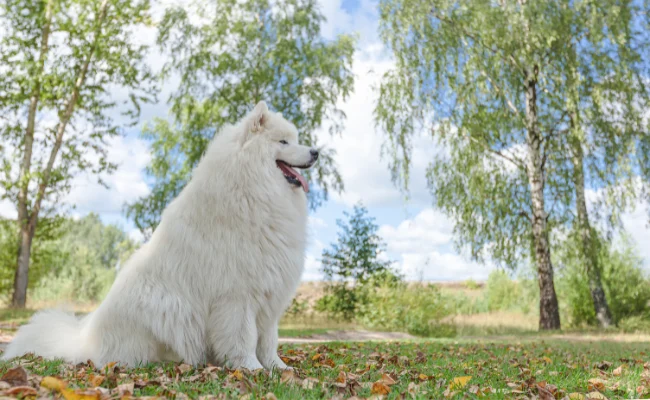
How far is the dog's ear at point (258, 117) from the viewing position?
14.2 feet

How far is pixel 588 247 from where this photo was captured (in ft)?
48.9

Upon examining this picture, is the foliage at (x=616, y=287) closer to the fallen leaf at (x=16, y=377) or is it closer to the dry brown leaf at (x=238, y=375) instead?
the dry brown leaf at (x=238, y=375)

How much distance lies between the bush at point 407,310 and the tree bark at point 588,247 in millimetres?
4155

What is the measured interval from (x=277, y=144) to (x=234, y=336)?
1558 millimetres

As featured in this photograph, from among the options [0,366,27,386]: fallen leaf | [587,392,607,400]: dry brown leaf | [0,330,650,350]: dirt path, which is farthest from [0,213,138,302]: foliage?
[587,392,607,400]: dry brown leaf

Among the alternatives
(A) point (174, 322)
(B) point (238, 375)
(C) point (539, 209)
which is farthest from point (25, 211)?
(B) point (238, 375)

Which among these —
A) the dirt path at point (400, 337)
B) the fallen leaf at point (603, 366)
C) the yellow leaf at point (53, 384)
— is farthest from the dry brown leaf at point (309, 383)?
the dirt path at point (400, 337)

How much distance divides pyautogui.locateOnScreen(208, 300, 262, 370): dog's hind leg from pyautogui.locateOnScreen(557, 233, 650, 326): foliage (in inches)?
574

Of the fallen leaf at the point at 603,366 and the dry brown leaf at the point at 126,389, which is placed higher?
the dry brown leaf at the point at 126,389

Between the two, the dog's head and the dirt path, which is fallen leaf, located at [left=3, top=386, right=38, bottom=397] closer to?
the dog's head

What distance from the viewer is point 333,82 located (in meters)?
18.2

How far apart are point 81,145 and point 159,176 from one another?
9.37ft

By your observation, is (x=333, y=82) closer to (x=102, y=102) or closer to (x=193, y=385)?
(x=102, y=102)

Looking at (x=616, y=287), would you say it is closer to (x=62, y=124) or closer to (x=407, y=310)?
(x=407, y=310)
